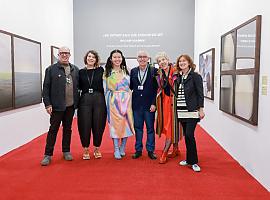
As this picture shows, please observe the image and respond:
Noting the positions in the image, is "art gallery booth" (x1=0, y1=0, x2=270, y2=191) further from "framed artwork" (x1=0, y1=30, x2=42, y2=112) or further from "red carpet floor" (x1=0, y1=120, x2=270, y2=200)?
"red carpet floor" (x1=0, y1=120, x2=270, y2=200)

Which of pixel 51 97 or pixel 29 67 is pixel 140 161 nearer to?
pixel 51 97

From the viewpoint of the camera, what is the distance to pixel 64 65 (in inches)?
153

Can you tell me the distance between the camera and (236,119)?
3992 millimetres

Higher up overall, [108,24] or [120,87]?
[108,24]

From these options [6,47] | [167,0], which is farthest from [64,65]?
[167,0]

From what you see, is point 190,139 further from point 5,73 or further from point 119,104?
point 5,73

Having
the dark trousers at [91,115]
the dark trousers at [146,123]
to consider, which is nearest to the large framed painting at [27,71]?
the dark trousers at [91,115]

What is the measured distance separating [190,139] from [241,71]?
1132 mm

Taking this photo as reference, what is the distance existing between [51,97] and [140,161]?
4.85 feet

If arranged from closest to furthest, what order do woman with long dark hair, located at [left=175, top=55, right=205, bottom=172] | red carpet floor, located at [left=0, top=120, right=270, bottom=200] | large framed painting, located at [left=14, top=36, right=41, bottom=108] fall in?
red carpet floor, located at [left=0, top=120, right=270, bottom=200], woman with long dark hair, located at [left=175, top=55, right=205, bottom=172], large framed painting, located at [left=14, top=36, right=41, bottom=108]

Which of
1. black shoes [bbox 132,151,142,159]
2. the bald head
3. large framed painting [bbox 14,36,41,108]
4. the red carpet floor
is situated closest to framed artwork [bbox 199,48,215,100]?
the red carpet floor

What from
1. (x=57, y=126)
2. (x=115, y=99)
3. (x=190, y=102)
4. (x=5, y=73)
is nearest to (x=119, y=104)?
(x=115, y=99)

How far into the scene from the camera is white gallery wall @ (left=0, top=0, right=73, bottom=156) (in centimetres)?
436

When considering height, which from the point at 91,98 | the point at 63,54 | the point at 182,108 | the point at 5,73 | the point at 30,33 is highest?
the point at 30,33
